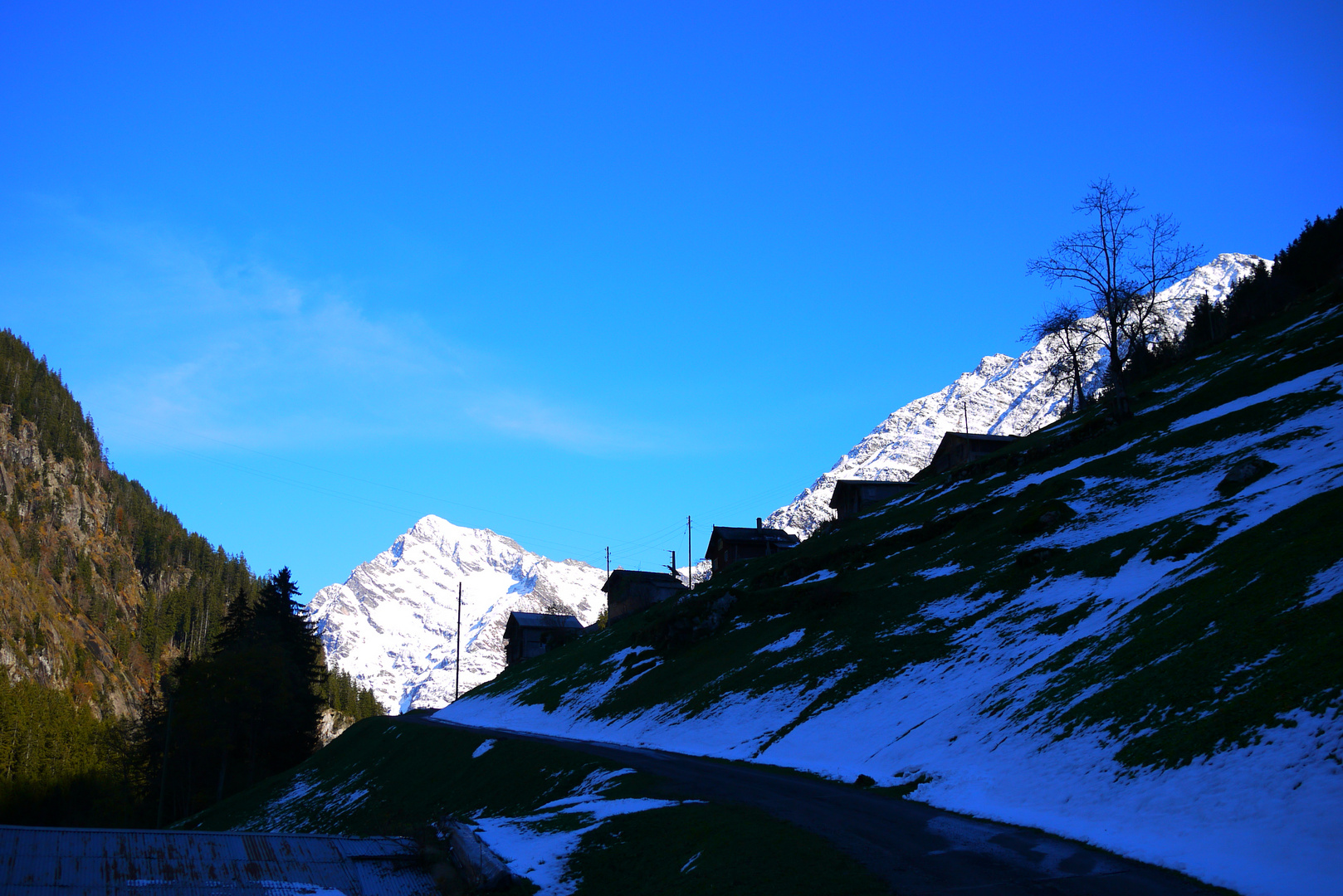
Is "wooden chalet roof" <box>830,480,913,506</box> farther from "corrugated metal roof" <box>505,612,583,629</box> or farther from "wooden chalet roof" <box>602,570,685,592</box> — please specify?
"corrugated metal roof" <box>505,612,583,629</box>

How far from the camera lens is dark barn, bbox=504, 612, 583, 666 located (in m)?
117

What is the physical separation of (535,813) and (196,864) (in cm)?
837

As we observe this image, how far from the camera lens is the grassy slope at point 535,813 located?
16.2 m

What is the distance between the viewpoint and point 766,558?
87.2m

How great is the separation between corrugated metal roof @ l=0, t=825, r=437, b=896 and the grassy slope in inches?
77.2

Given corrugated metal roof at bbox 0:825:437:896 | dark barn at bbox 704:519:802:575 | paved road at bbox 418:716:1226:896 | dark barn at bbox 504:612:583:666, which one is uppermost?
dark barn at bbox 704:519:802:575

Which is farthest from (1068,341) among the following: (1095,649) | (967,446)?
(1095,649)

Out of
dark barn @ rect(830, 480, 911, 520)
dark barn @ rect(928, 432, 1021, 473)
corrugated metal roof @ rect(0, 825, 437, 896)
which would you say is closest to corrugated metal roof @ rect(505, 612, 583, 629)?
dark barn @ rect(830, 480, 911, 520)

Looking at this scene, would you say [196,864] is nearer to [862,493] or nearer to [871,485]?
[862,493]

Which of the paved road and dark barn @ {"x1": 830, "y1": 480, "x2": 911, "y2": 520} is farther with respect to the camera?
dark barn @ {"x1": 830, "y1": 480, "x2": 911, "y2": 520}

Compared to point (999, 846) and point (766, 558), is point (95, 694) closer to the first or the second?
point (766, 558)

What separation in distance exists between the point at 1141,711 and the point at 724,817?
30.8 feet

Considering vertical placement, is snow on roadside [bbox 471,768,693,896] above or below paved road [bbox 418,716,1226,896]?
above

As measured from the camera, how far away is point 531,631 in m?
121
